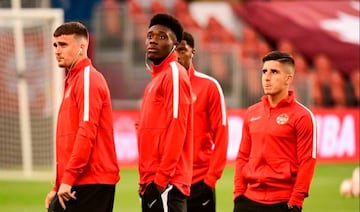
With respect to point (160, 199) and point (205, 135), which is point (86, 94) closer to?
point (160, 199)

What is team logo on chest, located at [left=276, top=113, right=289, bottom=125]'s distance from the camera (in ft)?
28.9

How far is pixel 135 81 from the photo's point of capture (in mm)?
25031

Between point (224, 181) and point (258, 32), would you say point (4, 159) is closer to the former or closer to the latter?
point (224, 181)

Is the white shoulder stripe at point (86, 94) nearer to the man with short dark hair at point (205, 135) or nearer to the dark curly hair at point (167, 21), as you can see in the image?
the dark curly hair at point (167, 21)

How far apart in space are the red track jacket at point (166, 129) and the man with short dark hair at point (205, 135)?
4.76ft

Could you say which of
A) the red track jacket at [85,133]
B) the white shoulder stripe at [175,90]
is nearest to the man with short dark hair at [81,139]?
the red track jacket at [85,133]

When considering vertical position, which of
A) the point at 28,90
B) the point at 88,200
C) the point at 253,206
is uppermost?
the point at 88,200

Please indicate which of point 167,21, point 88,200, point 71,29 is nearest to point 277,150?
point 167,21

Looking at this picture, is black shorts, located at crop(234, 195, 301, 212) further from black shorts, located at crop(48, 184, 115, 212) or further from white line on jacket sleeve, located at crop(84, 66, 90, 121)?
white line on jacket sleeve, located at crop(84, 66, 90, 121)

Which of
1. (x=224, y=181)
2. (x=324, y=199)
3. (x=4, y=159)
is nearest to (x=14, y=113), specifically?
(x=4, y=159)

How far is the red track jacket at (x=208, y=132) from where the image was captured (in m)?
9.75

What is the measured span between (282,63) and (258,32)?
→ 22.2 meters

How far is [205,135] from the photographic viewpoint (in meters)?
9.91

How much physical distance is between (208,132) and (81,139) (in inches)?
89.2
